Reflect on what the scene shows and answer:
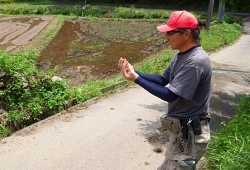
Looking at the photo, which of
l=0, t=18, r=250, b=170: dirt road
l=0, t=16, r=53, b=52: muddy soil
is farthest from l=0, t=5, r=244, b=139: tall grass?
l=0, t=16, r=53, b=52: muddy soil

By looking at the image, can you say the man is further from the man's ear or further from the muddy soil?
the muddy soil

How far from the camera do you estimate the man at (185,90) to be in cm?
222

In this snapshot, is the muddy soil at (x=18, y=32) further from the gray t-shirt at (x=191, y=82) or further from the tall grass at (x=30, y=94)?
the gray t-shirt at (x=191, y=82)

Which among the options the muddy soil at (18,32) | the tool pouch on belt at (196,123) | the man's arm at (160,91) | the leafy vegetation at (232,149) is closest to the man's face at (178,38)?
the man's arm at (160,91)

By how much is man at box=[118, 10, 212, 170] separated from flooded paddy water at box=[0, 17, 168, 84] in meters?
6.12

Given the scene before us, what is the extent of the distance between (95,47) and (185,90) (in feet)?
38.4

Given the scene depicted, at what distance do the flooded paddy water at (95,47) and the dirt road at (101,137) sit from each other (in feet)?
8.70

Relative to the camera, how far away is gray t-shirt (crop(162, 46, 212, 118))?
2.20 metres

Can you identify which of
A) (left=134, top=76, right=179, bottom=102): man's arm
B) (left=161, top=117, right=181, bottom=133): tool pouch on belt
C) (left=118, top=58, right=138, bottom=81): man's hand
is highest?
(left=118, top=58, right=138, bottom=81): man's hand

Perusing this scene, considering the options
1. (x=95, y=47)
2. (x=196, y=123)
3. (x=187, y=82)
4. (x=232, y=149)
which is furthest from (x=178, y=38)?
(x=95, y=47)

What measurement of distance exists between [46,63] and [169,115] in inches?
362

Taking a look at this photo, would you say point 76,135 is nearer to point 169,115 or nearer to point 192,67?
point 169,115

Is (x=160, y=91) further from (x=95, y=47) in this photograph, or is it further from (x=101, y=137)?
(x=95, y=47)

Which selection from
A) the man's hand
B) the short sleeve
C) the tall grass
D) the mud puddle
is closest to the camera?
the short sleeve
